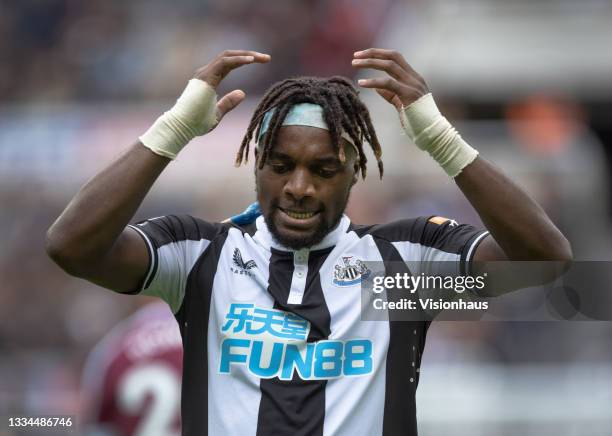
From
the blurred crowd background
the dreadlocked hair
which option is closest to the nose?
the dreadlocked hair

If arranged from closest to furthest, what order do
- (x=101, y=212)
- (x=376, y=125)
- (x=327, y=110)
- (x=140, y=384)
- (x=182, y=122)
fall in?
(x=101, y=212), (x=182, y=122), (x=327, y=110), (x=140, y=384), (x=376, y=125)

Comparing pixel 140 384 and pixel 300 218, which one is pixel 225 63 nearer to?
pixel 300 218

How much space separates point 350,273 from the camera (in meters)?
3.54

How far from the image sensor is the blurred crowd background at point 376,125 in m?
8.36

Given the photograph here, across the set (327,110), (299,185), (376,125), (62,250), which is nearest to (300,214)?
(299,185)

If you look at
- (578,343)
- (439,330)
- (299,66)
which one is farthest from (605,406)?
(299,66)

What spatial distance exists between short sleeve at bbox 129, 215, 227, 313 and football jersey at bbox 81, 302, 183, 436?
1.66 m

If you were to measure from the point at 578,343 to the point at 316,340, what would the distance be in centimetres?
555

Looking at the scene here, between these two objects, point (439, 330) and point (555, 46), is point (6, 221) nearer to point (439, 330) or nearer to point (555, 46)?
point (439, 330)

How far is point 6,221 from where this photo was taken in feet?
36.2

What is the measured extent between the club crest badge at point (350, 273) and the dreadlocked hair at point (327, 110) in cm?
36

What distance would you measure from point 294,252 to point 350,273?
0.20m

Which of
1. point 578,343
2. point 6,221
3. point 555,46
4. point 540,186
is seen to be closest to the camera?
point 578,343

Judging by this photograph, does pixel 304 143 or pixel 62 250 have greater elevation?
pixel 304 143
